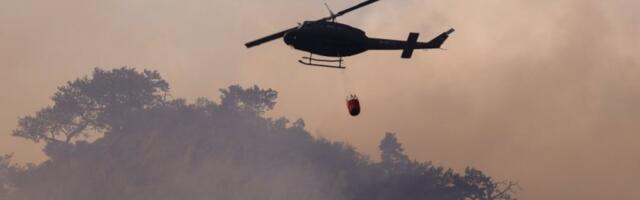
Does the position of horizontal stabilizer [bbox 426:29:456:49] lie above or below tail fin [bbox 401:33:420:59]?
above

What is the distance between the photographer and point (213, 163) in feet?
340

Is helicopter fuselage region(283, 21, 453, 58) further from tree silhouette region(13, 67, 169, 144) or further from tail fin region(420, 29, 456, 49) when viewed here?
tree silhouette region(13, 67, 169, 144)

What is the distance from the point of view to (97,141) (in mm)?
115625

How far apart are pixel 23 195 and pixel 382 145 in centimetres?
4430

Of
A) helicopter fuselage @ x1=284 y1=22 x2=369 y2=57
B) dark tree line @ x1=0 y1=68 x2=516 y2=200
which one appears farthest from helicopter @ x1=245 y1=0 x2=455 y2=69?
dark tree line @ x1=0 y1=68 x2=516 y2=200

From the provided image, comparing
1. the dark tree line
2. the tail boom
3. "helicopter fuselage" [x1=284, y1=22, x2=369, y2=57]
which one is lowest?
"helicopter fuselage" [x1=284, y1=22, x2=369, y2=57]

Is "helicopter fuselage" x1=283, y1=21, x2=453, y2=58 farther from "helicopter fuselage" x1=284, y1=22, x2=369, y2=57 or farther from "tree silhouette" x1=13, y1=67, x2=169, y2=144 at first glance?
"tree silhouette" x1=13, y1=67, x2=169, y2=144

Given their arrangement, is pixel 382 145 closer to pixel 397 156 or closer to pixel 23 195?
pixel 397 156

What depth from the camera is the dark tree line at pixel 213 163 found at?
3989 inches

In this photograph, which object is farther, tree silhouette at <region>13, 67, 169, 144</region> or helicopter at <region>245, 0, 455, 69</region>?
tree silhouette at <region>13, 67, 169, 144</region>

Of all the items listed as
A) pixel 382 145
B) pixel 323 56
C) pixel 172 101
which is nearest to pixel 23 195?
pixel 172 101

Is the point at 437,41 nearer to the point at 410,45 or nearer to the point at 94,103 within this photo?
the point at 410,45

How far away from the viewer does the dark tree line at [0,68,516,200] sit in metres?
101

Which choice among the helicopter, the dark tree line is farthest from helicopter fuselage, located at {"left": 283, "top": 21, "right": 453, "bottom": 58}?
the dark tree line
